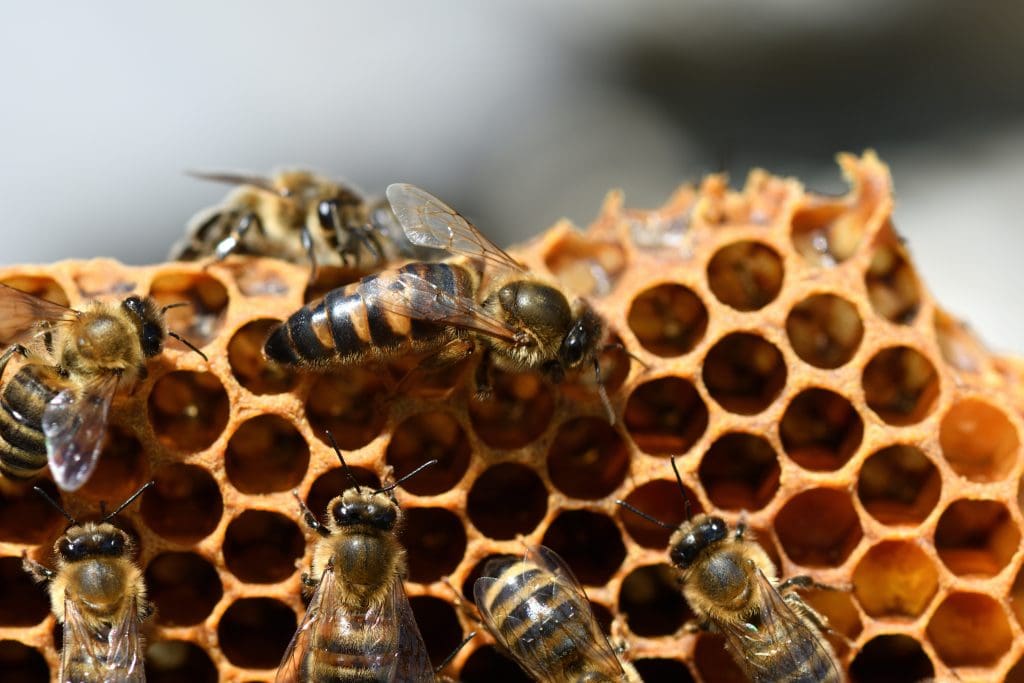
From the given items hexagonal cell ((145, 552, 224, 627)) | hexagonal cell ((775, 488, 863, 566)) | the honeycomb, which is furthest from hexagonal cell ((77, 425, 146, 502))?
hexagonal cell ((775, 488, 863, 566))

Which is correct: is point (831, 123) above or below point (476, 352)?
above

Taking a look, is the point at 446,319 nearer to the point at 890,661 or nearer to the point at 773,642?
the point at 773,642

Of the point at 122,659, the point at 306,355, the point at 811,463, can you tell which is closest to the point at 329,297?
the point at 306,355

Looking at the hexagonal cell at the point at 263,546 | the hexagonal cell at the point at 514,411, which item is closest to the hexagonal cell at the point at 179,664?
the hexagonal cell at the point at 263,546

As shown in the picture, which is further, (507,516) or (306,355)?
(507,516)

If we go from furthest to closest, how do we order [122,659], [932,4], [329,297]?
[932,4] < [329,297] < [122,659]

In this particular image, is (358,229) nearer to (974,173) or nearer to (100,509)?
(100,509)
